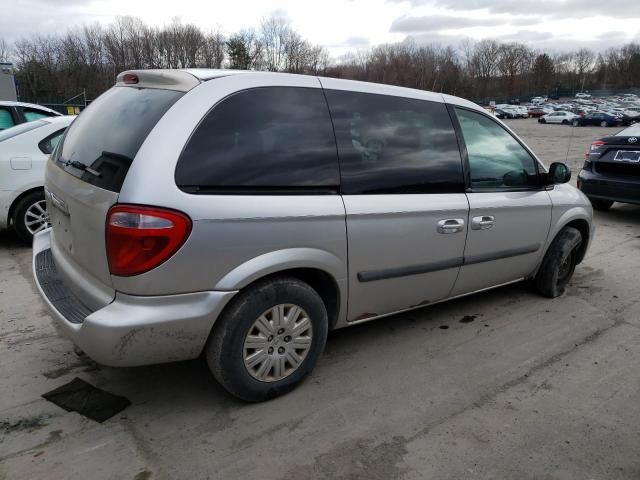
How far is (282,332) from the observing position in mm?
2812

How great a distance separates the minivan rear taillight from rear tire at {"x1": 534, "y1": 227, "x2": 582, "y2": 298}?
338 centimetres

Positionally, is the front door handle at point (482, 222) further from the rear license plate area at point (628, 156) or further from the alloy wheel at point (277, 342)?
the rear license plate area at point (628, 156)

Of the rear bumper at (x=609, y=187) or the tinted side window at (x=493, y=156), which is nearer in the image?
the tinted side window at (x=493, y=156)

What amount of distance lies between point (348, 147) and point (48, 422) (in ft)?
7.27

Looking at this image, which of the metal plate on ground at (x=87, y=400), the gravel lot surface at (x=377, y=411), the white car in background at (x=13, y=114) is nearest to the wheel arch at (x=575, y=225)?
the gravel lot surface at (x=377, y=411)

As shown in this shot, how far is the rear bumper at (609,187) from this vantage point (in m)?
7.11

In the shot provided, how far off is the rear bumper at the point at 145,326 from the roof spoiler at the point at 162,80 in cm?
109

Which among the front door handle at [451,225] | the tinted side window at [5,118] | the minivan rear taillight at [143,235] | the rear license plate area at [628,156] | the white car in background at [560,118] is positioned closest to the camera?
the minivan rear taillight at [143,235]

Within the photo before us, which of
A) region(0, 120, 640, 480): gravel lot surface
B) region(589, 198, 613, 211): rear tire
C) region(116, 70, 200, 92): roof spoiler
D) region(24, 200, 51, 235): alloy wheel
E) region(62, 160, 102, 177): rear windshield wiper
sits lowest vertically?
region(589, 198, 613, 211): rear tire

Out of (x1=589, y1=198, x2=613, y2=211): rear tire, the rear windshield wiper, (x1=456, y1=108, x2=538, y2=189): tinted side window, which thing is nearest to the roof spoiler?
the rear windshield wiper

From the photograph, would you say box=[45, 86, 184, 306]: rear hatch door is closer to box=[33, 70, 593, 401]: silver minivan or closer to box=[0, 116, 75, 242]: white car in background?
box=[33, 70, 593, 401]: silver minivan

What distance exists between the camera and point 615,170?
745 centimetres

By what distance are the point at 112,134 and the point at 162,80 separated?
0.40 m

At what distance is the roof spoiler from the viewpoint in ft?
8.66
